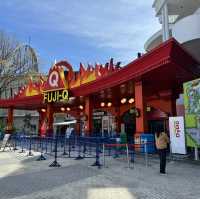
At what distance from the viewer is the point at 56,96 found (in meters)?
21.8

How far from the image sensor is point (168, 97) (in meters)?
19.6

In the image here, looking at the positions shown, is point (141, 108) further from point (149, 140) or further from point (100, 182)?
point (100, 182)

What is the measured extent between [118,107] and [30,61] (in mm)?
15954

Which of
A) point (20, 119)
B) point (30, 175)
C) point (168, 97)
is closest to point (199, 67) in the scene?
point (168, 97)

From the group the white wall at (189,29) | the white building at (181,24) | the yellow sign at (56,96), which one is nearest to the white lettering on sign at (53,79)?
the yellow sign at (56,96)

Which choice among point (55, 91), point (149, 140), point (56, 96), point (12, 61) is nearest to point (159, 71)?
point (149, 140)

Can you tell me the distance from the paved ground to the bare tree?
79.4ft

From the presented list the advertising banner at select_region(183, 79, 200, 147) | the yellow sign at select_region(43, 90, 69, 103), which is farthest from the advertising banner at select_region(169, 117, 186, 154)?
the yellow sign at select_region(43, 90, 69, 103)

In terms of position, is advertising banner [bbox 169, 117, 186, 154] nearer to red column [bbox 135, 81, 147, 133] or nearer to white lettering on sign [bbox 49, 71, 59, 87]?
red column [bbox 135, 81, 147, 133]

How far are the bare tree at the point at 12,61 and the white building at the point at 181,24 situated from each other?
52.0 ft

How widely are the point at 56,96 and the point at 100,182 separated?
14449 millimetres

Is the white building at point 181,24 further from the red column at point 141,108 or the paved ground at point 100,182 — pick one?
the paved ground at point 100,182

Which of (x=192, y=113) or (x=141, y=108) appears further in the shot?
(x=141, y=108)

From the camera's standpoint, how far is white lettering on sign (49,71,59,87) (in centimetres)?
2209
